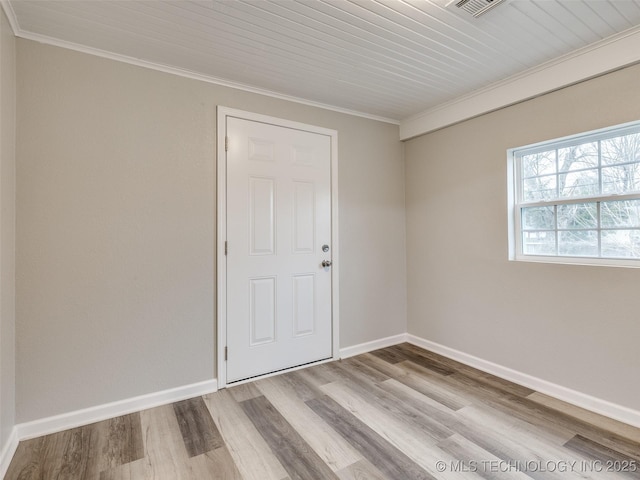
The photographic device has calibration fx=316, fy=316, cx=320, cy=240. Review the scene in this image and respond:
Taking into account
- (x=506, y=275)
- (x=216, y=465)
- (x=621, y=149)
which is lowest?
(x=216, y=465)

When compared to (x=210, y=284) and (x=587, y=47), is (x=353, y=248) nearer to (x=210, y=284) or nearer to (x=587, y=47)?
(x=210, y=284)

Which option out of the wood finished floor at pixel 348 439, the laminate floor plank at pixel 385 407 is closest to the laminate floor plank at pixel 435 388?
the wood finished floor at pixel 348 439

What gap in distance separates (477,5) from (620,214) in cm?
162

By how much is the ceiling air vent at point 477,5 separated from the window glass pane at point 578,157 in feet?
4.16

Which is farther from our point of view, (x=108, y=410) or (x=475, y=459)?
(x=108, y=410)

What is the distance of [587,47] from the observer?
2055 millimetres

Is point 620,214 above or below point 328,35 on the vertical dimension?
below

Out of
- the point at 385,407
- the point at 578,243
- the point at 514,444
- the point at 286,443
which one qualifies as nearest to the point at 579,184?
the point at 578,243

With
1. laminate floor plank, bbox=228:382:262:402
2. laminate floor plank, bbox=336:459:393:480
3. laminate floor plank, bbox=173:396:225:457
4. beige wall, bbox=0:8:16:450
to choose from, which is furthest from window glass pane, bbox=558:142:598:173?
beige wall, bbox=0:8:16:450

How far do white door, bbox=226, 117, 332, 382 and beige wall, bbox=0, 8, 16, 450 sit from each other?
1.24m

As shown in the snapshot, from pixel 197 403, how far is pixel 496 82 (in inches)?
132

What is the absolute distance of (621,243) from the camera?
2.07m

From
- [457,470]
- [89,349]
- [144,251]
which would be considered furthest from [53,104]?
[457,470]

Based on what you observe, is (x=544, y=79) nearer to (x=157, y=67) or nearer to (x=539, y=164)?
(x=539, y=164)
